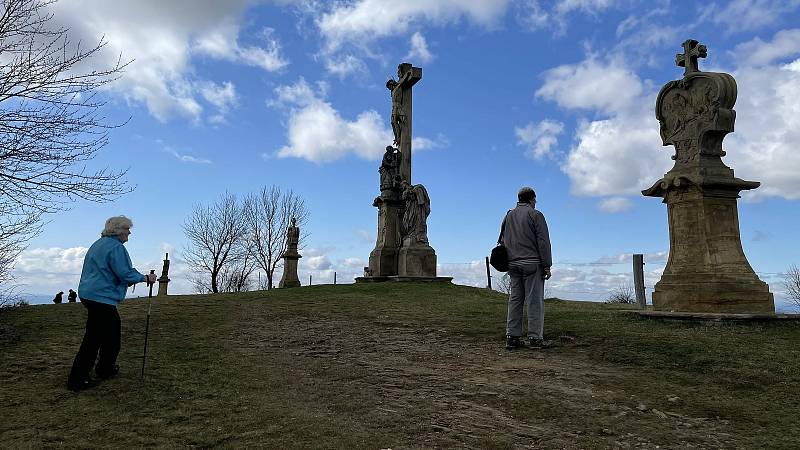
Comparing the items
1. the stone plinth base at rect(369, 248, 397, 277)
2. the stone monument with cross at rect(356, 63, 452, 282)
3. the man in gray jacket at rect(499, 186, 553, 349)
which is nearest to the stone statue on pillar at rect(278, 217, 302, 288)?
the stone monument with cross at rect(356, 63, 452, 282)

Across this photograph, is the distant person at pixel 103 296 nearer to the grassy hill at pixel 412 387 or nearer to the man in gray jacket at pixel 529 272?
the grassy hill at pixel 412 387

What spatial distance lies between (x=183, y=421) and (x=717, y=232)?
8.44 metres

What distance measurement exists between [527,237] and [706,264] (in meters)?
3.70

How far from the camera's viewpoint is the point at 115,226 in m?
5.31

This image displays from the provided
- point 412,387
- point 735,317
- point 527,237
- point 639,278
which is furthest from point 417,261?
point 412,387

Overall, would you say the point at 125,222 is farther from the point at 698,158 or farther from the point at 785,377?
the point at 698,158

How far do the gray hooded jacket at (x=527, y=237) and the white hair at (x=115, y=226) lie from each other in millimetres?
4631

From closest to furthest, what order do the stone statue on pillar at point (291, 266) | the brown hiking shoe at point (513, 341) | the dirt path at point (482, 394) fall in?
the dirt path at point (482, 394), the brown hiking shoe at point (513, 341), the stone statue on pillar at point (291, 266)

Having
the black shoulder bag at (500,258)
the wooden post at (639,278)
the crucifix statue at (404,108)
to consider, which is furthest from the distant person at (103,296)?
the crucifix statue at (404,108)

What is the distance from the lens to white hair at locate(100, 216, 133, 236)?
5.29 metres

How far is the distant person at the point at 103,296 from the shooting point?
196 inches

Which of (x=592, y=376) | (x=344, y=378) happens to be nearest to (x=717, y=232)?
(x=592, y=376)

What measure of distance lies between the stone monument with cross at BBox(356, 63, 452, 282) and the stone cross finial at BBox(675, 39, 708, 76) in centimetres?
878

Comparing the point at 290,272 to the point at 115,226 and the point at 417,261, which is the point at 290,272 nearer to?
the point at 417,261
